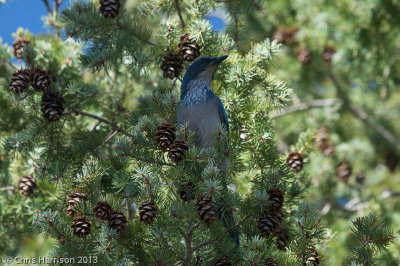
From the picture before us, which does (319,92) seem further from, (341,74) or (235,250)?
(235,250)

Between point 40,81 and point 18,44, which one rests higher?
point 18,44

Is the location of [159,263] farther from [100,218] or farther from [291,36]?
[291,36]

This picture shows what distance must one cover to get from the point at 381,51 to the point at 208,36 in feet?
9.89

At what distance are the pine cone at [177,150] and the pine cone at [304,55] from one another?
161 inches

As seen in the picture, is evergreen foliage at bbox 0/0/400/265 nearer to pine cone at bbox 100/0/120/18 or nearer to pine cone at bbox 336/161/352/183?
pine cone at bbox 100/0/120/18

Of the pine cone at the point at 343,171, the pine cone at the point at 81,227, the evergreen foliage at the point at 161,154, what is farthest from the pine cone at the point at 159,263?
the pine cone at the point at 343,171

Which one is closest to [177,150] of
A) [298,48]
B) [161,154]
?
[161,154]

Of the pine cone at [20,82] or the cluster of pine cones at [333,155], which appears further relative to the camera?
the cluster of pine cones at [333,155]

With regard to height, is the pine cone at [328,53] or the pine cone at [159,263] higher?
the pine cone at [328,53]

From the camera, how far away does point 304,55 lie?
234 inches

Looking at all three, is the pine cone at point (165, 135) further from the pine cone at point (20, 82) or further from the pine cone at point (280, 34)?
the pine cone at point (280, 34)

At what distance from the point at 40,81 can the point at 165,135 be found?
44.3 inches

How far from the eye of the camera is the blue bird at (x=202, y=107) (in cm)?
290

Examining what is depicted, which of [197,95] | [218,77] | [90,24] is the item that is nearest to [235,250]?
[197,95]
